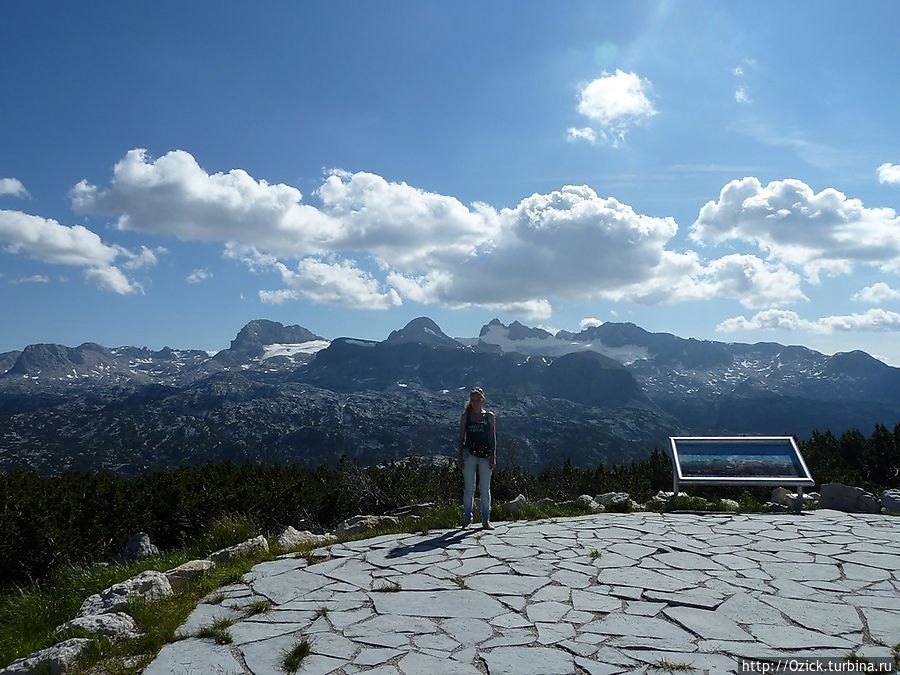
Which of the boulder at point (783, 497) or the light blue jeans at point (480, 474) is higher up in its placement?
the light blue jeans at point (480, 474)

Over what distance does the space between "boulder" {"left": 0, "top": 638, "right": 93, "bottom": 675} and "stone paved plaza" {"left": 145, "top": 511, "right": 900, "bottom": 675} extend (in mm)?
634

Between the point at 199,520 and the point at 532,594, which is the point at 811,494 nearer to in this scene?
the point at 532,594

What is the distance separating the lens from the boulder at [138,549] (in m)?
9.23

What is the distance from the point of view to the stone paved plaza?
4.96 meters

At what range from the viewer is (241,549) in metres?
8.39

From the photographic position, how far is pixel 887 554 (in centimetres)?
805

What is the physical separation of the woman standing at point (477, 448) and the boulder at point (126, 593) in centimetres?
467

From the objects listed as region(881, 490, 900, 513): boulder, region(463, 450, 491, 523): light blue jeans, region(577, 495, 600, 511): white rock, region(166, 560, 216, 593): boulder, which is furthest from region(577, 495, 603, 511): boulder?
region(166, 560, 216, 593): boulder

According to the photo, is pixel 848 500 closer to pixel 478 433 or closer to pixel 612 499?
pixel 612 499

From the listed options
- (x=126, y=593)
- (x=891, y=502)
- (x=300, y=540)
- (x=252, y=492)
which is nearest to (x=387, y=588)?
(x=126, y=593)

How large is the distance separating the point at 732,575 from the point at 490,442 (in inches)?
155

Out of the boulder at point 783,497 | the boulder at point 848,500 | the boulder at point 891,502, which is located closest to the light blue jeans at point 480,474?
the boulder at point 783,497

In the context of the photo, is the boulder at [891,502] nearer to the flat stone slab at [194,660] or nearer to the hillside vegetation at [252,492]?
the hillside vegetation at [252,492]

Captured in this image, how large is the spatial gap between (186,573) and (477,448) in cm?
450
